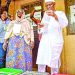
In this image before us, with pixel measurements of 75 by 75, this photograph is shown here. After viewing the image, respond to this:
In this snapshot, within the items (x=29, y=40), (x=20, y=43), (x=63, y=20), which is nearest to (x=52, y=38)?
(x=63, y=20)

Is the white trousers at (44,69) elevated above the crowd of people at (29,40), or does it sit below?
below

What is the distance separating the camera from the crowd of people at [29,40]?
3.64 m

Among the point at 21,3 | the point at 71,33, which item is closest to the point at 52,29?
the point at 71,33

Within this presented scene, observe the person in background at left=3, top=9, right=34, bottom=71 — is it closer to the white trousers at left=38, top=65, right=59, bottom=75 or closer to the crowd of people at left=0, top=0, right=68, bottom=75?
the crowd of people at left=0, top=0, right=68, bottom=75

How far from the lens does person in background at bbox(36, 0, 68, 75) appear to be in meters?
3.62

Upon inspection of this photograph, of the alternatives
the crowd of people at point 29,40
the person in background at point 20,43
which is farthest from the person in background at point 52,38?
the person in background at point 20,43

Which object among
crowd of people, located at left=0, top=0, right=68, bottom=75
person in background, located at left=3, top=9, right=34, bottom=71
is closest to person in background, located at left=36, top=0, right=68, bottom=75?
crowd of people, located at left=0, top=0, right=68, bottom=75

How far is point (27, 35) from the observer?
158 inches

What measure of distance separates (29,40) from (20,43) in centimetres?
19

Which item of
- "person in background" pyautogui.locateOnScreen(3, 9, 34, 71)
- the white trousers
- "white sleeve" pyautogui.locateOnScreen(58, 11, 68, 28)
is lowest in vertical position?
the white trousers

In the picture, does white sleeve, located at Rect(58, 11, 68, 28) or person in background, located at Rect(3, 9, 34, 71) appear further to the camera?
person in background, located at Rect(3, 9, 34, 71)

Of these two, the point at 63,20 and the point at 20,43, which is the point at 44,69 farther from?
the point at 63,20

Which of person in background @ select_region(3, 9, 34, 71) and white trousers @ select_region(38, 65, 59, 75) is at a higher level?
person in background @ select_region(3, 9, 34, 71)

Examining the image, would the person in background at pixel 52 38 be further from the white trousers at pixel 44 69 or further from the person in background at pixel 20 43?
the person in background at pixel 20 43
